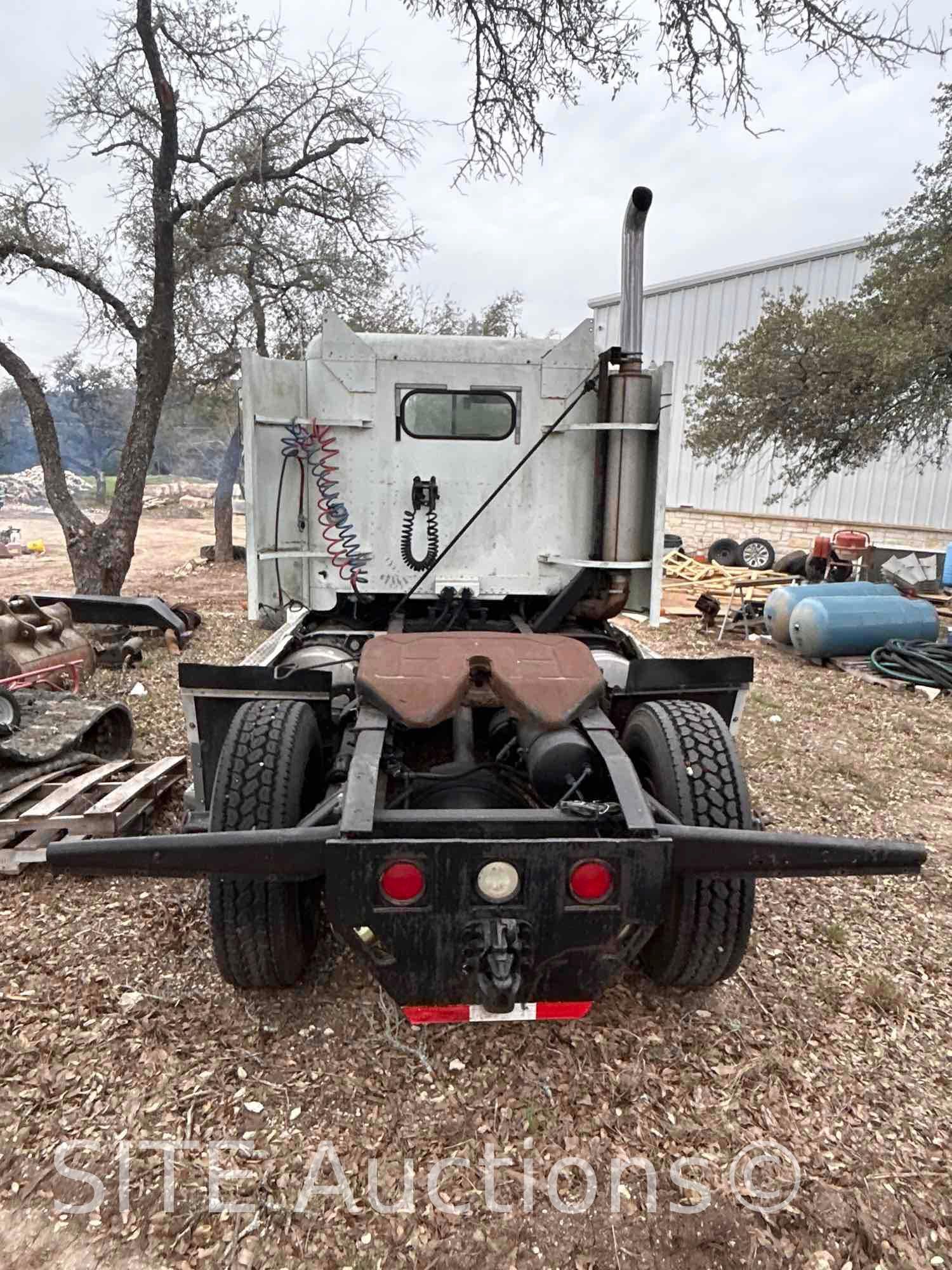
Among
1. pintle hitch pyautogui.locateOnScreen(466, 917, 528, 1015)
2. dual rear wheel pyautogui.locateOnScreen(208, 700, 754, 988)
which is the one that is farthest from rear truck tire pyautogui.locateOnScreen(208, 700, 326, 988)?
pintle hitch pyautogui.locateOnScreen(466, 917, 528, 1015)

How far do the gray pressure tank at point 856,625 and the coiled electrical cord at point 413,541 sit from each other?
20.5 feet

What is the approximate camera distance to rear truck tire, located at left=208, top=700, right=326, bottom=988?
2.72 m

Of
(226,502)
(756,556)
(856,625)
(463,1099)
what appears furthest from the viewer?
(756,556)

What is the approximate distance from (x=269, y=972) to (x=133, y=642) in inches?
251

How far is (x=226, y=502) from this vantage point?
678 inches

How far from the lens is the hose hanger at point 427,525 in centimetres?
470

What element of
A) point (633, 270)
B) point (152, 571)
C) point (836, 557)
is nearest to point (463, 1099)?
point (633, 270)

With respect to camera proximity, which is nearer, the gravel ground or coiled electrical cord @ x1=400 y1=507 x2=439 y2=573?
the gravel ground

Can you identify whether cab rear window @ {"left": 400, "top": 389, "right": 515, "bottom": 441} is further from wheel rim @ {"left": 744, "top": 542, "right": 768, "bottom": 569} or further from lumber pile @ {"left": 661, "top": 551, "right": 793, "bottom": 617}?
wheel rim @ {"left": 744, "top": 542, "right": 768, "bottom": 569}

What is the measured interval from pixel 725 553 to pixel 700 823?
16.0 metres

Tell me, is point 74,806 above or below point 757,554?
below

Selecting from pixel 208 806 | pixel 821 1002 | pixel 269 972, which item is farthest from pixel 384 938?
pixel 821 1002

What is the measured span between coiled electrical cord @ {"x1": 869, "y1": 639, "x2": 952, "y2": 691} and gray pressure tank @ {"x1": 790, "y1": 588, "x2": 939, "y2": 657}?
136 mm

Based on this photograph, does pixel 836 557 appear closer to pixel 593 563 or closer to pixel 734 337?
pixel 734 337
